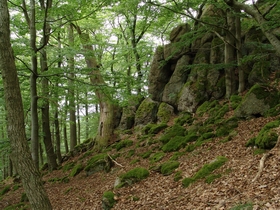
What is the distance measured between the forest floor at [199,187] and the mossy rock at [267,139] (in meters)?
0.28

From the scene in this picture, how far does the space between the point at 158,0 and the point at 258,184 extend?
26.1 ft

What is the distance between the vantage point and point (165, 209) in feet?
17.1

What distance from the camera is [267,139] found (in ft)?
19.4

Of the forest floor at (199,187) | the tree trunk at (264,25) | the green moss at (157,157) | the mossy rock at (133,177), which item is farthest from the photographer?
the green moss at (157,157)

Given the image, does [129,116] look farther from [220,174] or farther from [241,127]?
[220,174]

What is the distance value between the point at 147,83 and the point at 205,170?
19.2 ft

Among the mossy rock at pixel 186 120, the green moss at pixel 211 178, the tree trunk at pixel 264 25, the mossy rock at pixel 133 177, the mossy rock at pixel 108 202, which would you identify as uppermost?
the tree trunk at pixel 264 25

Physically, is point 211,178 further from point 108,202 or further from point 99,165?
point 99,165

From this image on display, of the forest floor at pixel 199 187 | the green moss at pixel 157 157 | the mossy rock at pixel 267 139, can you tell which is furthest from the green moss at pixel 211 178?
the green moss at pixel 157 157

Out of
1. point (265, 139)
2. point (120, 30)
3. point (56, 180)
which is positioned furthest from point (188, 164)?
point (120, 30)

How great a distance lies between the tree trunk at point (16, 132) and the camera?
5254mm

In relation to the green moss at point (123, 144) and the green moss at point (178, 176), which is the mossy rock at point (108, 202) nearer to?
the green moss at point (178, 176)

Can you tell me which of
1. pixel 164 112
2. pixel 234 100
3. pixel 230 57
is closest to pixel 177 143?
pixel 234 100

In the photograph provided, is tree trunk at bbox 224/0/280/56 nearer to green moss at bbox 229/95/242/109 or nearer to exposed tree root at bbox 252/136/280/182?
exposed tree root at bbox 252/136/280/182
